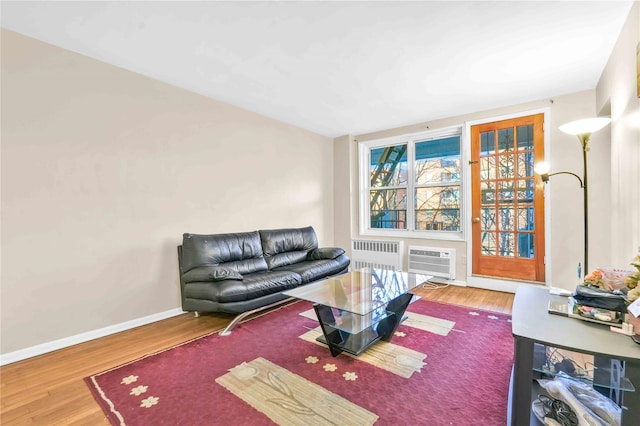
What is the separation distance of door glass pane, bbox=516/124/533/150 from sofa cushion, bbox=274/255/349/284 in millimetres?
2782

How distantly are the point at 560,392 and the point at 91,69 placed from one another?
3.97 m

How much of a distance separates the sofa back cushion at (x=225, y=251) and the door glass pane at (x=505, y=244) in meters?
3.13

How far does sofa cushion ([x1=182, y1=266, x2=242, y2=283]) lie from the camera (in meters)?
2.72

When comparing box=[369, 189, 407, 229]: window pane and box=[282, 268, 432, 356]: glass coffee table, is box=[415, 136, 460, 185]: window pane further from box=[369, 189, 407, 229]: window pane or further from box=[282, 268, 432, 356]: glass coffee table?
box=[282, 268, 432, 356]: glass coffee table

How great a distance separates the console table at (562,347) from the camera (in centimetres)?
108

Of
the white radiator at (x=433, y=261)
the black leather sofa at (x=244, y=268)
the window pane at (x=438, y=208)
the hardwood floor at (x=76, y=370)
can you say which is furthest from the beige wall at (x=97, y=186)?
the window pane at (x=438, y=208)

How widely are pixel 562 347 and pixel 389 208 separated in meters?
3.93

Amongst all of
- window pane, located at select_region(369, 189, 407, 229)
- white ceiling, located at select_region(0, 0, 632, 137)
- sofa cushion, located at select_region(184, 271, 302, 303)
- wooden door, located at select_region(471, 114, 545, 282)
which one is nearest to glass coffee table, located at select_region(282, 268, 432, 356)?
sofa cushion, located at select_region(184, 271, 302, 303)

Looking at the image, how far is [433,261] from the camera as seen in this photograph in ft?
13.9

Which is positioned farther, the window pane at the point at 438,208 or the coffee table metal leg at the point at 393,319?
the window pane at the point at 438,208

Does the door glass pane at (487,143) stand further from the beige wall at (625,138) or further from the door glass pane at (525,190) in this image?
the beige wall at (625,138)

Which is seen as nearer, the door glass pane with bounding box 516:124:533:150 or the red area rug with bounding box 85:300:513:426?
the red area rug with bounding box 85:300:513:426

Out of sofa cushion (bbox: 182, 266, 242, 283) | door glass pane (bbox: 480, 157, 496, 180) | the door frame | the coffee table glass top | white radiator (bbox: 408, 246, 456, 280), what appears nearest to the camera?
the coffee table glass top

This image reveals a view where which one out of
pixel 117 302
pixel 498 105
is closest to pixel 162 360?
pixel 117 302
